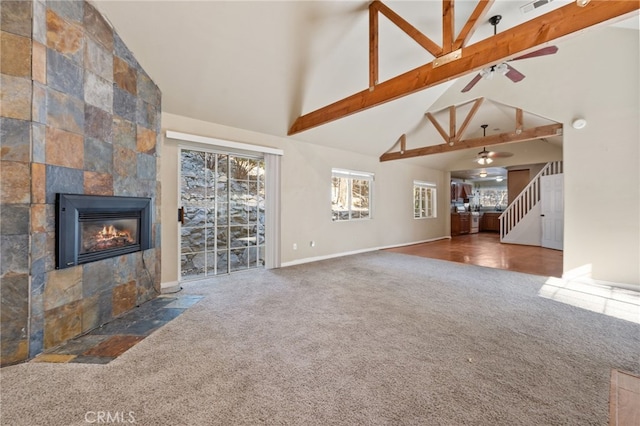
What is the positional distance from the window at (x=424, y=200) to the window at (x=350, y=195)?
2258 millimetres

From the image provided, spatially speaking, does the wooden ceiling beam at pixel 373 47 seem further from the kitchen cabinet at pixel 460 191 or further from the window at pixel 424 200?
the kitchen cabinet at pixel 460 191

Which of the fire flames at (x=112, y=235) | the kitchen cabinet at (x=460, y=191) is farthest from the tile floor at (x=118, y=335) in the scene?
the kitchen cabinet at (x=460, y=191)

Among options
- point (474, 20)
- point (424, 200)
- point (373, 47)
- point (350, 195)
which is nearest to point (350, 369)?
point (474, 20)

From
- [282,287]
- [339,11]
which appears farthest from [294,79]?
[282,287]

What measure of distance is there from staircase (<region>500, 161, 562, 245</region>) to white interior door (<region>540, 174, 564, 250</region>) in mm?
326

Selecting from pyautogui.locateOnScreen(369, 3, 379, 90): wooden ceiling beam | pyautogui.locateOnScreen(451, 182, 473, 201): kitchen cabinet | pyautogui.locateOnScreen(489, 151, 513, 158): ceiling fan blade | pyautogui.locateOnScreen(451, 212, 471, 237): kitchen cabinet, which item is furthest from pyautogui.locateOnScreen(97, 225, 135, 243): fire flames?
pyautogui.locateOnScreen(451, 182, 473, 201): kitchen cabinet

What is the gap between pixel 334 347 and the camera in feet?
7.10

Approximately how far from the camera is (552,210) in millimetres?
7051

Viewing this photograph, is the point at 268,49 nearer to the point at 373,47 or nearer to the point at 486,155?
the point at 373,47

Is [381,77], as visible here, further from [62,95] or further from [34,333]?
[34,333]

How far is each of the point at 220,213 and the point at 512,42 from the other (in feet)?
14.0

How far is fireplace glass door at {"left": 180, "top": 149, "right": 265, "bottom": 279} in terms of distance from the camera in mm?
4090

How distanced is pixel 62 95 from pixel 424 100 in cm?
580

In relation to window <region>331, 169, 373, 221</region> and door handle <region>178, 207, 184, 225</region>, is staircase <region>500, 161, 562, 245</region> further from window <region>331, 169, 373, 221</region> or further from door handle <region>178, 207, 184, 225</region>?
door handle <region>178, 207, 184, 225</region>
